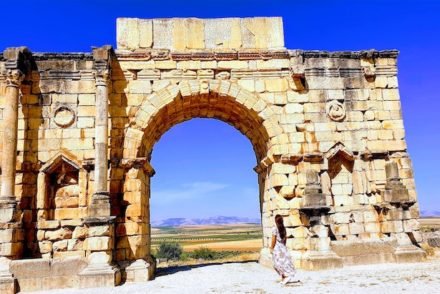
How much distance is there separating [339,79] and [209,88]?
140 inches

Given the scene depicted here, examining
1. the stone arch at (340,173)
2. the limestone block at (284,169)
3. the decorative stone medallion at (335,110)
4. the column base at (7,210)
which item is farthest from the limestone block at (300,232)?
the column base at (7,210)

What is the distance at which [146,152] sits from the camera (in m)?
10.8

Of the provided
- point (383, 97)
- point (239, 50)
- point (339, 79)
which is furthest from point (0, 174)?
point (383, 97)

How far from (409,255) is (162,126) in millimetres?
7277

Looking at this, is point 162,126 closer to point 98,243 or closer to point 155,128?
point 155,128

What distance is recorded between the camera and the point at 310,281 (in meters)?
7.57

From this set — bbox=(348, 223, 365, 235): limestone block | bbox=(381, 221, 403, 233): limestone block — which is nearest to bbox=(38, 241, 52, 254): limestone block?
bbox=(348, 223, 365, 235): limestone block

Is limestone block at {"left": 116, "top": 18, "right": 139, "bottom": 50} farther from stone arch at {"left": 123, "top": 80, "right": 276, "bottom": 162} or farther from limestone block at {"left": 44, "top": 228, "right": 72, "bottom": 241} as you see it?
limestone block at {"left": 44, "top": 228, "right": 72, "bottom": 241}

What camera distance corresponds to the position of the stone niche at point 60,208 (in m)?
9.24

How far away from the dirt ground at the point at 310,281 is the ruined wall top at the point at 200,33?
5.91 m

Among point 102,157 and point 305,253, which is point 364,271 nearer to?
point 305,253

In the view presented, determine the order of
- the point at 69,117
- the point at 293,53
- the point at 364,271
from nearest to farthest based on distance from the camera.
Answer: the point at 364,271, the point at 69,117, the point at 293,53

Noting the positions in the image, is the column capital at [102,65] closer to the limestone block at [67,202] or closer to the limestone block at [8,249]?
the limestone block at [67,202]

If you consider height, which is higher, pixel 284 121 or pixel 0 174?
pixel 284 121
